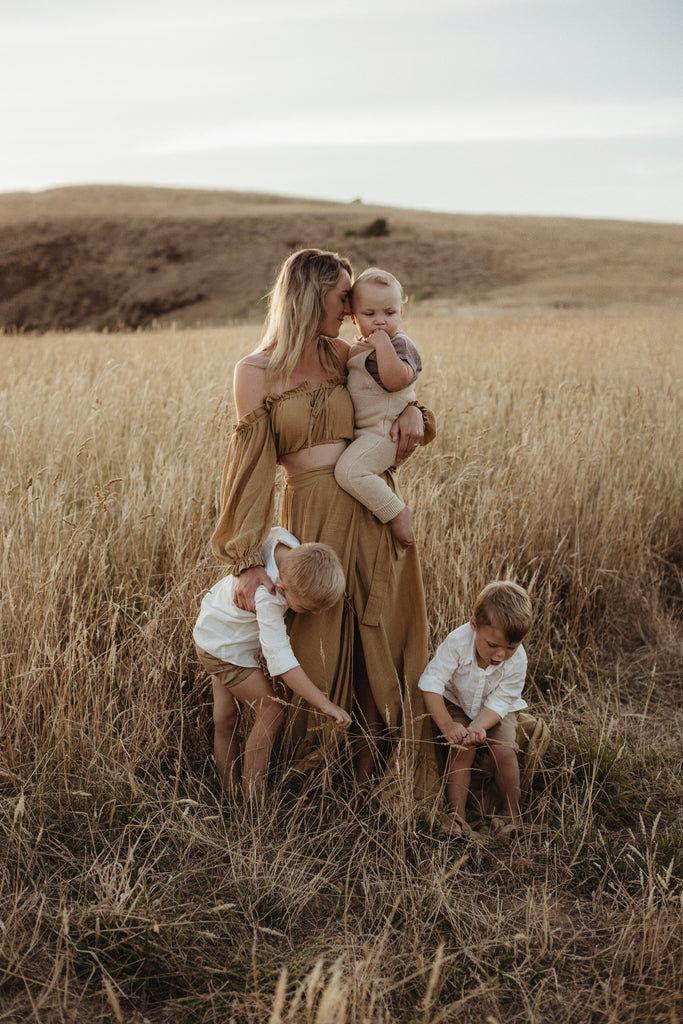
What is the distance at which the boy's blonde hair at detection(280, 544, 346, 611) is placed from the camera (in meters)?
2.31

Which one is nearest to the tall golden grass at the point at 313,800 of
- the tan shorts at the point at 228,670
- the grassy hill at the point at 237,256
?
the tan shorts at the point at 228,670

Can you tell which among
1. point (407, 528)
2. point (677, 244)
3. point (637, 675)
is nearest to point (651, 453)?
point (637, 675)

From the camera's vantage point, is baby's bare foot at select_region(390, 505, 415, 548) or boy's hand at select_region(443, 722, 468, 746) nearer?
boy's hand at select_region(443, 722, 468, 746)

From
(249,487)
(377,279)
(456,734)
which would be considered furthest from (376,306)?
(456,734)

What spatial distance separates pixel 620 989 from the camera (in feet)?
6.17

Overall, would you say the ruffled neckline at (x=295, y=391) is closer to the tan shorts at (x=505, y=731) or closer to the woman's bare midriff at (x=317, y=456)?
the woman's bare midriff at (x=317, y=456)

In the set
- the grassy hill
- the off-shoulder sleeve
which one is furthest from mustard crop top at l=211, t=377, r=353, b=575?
the grassy hill

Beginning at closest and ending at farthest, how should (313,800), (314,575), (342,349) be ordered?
(314,575) → (313,800) → (342,349)

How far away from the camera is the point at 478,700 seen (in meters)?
2.60

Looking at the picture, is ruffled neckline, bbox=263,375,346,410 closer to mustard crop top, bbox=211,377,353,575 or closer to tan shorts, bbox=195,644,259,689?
mustard crop top, bbox=211,377,353,575

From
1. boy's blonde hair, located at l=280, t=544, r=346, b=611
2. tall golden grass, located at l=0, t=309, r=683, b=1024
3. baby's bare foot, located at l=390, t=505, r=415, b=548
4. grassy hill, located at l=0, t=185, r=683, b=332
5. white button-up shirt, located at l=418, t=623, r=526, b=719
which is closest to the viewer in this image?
tall golden grass, located at l=0, t=309, r=683, b=1024

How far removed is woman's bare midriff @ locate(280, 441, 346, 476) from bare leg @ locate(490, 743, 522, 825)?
3.83 feet

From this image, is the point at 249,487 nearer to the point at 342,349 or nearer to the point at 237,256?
the point at 342,349

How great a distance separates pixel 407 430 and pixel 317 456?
334 mm
